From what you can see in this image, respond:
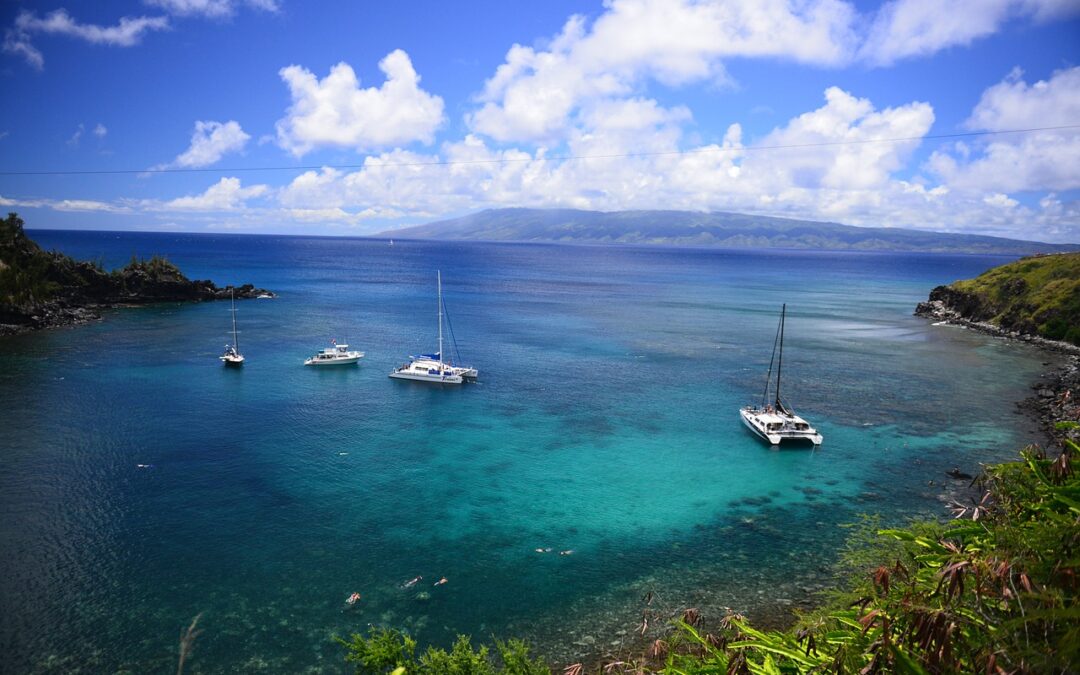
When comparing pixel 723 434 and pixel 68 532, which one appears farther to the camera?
pixel 723 434

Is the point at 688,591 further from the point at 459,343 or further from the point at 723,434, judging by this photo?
the point at 459,343

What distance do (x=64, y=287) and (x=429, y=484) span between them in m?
102

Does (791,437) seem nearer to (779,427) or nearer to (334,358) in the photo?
(779,427)

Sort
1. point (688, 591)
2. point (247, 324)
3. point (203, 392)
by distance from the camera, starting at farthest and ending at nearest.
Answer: point (247, 324)
point (203, 392)
point (688, 591)

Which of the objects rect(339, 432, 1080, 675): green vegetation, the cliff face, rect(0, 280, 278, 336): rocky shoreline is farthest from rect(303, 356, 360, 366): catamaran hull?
the cliff face

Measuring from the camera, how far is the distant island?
86.7 metres

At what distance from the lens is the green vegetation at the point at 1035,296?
8882cm

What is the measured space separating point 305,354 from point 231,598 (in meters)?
55.4

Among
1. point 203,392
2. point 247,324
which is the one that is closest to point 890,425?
point 203,392

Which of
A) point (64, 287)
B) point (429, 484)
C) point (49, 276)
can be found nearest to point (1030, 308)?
point (429, 484)

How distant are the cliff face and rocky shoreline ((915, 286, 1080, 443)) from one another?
0.31 metres

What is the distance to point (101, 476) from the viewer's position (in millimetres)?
39594

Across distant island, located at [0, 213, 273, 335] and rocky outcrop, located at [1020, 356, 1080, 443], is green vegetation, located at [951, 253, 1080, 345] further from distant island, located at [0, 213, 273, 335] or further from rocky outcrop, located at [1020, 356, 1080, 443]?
distant island, located at [0, 213, 273, 335]

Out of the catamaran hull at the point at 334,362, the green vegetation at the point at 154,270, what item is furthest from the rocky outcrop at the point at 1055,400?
the green vegetation at the point at 154,270
